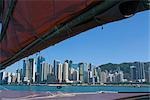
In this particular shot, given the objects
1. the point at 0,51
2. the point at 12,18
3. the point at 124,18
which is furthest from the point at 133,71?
the point at 124,18

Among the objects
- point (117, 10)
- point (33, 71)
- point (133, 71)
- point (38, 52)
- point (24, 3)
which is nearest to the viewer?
point (117, 10)

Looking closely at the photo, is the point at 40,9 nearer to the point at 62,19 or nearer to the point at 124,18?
the point at 62,19

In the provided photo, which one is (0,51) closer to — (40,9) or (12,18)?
(12,18)

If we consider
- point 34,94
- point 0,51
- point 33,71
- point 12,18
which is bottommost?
Answer: point 34,94

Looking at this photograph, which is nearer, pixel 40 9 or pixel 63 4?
pixel 63 4

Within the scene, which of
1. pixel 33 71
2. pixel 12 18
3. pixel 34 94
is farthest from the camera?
pixel 34 94

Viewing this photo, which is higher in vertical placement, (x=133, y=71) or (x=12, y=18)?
(x=12, y=18)

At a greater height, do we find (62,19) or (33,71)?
(62,19)

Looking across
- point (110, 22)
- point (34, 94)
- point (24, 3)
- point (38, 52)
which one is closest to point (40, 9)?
point (24, 3)

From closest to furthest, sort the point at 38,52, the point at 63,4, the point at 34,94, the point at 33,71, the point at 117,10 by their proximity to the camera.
→ the point at 117,10
the point at 63,4
the point at 38,52
the point at 33,71
the point at 34,94
